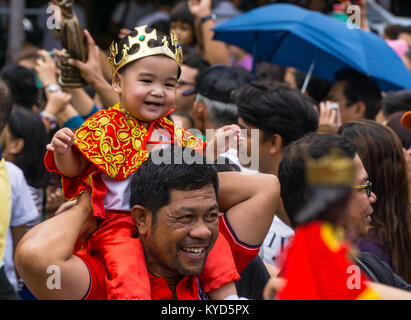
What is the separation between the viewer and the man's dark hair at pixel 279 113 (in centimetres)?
404

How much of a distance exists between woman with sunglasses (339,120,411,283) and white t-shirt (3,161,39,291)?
217 centimetres

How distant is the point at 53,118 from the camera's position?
5.18 meters

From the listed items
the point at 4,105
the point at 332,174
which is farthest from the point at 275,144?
the point at 332,174

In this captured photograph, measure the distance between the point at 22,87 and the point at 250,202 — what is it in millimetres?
4350

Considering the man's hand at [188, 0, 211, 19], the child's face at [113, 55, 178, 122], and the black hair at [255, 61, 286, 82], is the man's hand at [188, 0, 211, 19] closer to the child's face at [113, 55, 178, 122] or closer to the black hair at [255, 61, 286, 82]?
the black hair at [255, 61, 286, 82]

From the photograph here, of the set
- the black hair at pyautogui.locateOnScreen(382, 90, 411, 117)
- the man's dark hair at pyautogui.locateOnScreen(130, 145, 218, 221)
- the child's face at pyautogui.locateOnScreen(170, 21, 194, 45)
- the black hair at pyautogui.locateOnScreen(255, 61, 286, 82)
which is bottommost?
the man's dark hair at pyautogui.locateOnScreen(130, 145, 218, 221)

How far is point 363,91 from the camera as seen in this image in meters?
5.59

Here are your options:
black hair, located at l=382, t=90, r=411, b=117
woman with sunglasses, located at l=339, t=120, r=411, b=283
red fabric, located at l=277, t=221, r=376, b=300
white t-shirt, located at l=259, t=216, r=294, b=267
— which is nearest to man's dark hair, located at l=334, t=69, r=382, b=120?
black hair, located at l=382, t=90, r=411, b=117

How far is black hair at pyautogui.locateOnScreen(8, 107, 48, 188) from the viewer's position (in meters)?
5.31

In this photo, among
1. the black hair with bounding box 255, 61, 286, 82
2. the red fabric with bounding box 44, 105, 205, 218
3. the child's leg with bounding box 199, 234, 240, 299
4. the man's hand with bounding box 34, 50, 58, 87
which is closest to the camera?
the child's leg with bounding box 199, 234, 240, 299

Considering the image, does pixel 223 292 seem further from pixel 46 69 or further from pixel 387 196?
pixel 46 69

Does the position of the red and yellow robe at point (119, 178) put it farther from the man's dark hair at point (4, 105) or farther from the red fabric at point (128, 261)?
the man's dark hair at point (4, 105)
